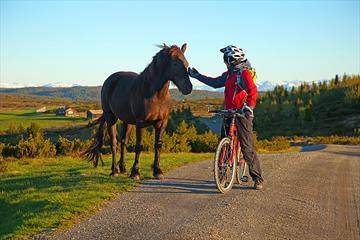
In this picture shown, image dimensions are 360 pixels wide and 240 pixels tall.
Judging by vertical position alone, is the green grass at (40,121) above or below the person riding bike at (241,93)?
below

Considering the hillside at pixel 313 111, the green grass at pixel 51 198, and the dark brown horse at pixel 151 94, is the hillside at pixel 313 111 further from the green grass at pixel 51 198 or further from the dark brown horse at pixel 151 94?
the green grass at pixel 51 198

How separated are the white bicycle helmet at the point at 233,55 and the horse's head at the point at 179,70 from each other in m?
0.83

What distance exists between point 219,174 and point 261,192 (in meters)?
0.91

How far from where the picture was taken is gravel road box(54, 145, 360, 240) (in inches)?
221

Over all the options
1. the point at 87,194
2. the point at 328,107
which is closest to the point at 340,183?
the point at 87,194

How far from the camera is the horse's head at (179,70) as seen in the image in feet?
26.4

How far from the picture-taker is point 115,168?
9945mm

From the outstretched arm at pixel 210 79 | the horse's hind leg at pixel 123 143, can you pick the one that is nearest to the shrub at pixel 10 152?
the horse's hind leg at pixel 123 143

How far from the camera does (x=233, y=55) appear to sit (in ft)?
25.0

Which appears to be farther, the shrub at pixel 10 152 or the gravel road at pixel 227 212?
the shrub at pixel 10 152

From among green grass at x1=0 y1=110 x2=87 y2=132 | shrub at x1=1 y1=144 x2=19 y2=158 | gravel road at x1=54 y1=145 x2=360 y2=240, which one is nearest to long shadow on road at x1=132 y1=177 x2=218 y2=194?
gravel road at x1=54 y1=145 x2=360 y2=240

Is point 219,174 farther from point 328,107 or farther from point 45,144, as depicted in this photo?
point 328,107

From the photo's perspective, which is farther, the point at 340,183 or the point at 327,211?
the point at 340,183

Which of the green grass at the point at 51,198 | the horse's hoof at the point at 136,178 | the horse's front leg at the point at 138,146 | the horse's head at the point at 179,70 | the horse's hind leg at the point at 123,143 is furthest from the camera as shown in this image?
the horse's hind leg at the point at 123,143
